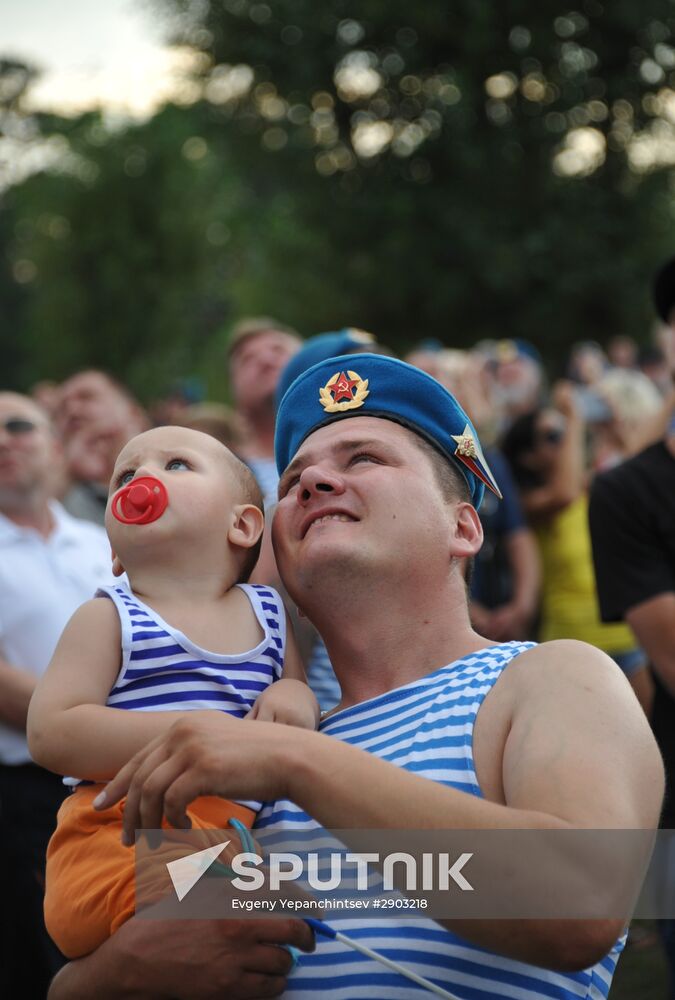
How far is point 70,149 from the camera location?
35.4 metres

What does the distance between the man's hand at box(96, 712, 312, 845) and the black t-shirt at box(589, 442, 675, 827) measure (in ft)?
6.89

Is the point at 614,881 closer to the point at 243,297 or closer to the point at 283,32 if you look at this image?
the point at 283,32

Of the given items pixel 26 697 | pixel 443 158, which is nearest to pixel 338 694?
pixel 26 697

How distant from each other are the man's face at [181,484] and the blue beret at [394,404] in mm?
253

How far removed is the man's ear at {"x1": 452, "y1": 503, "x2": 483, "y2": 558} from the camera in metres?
2.38

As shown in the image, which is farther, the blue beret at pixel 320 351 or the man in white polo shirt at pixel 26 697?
the man in white polo shirt at pixel 26 697

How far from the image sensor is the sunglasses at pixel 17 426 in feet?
15.5

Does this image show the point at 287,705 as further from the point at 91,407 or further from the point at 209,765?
the point at 91,407

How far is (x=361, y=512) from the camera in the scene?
7.48 feet

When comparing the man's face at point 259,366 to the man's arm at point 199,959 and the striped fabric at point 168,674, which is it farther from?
the man's arm at point 199,959

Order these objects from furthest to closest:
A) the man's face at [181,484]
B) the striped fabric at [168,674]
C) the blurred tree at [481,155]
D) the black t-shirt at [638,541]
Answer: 1. the blurred tree at [481,155]
2. the black t-shirt at [638,541]
3. the man's face at [181,484]
4. the striped fabric at [168,674]

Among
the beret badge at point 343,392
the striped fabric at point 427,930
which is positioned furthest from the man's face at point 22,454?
the striped fabric at point 427,930

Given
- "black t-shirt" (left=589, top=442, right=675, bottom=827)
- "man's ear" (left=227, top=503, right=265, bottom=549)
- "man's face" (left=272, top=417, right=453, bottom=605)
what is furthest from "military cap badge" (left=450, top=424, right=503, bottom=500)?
"black t-shirt" (left=589, top=442, right=675, bottom=827)

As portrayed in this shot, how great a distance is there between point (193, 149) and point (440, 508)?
3302cm
